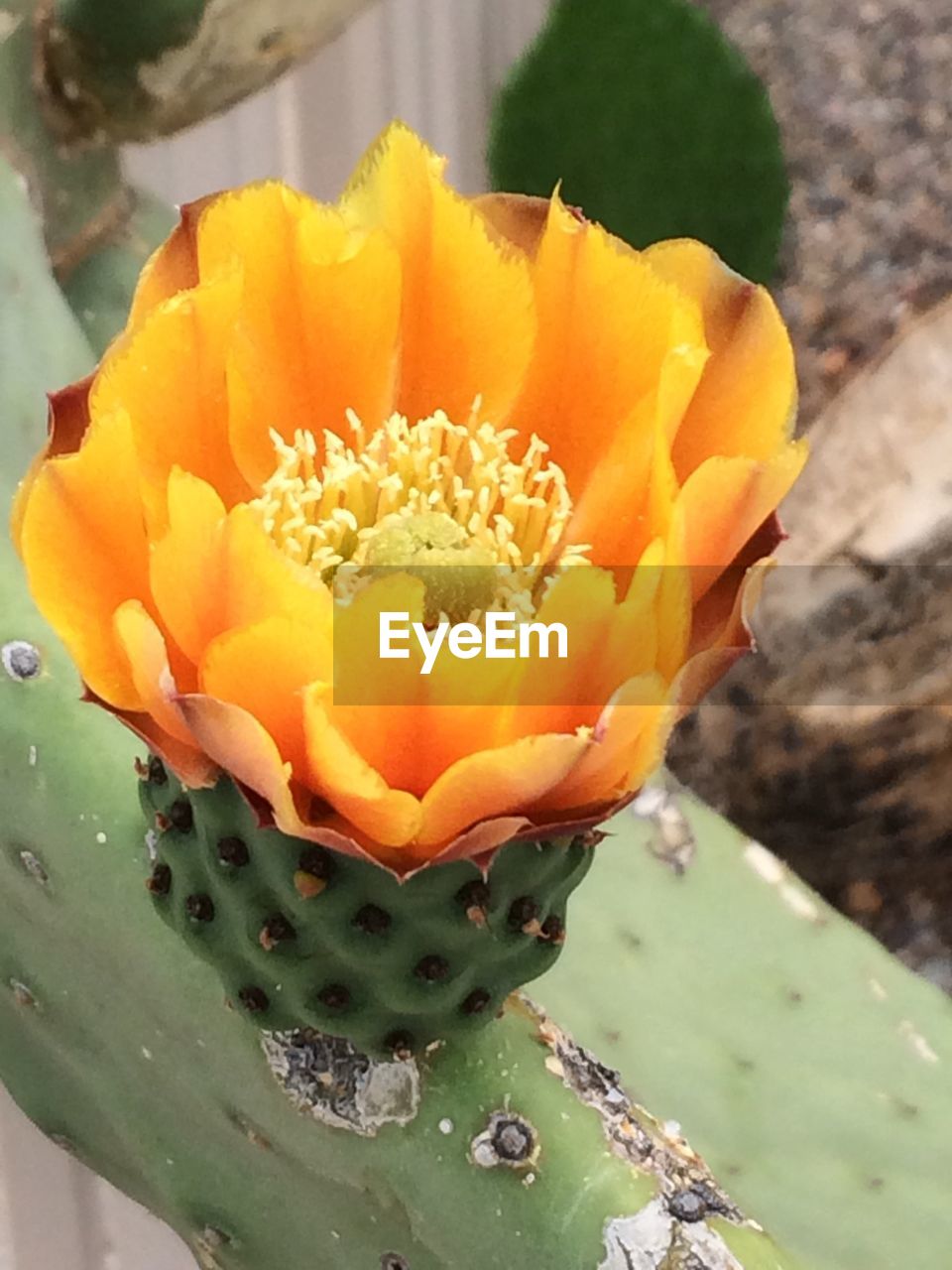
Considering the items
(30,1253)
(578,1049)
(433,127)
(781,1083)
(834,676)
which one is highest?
(578,1049)

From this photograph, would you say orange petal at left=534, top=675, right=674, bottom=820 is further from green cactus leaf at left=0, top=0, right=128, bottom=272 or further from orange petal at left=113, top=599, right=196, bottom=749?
green cactus leaf at left=0, top=0, right=128, bottom=272

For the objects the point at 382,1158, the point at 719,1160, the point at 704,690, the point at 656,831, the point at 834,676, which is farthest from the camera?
the point at 834,676

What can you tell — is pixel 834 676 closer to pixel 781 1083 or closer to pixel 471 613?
pixel 781 1083

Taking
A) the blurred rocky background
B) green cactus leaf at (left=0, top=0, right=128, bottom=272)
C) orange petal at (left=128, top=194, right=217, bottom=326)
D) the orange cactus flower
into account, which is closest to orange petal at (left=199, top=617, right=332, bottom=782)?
the orange cactus flower

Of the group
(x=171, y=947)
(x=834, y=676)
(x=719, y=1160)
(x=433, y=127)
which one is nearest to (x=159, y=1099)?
(x=171, y=947)

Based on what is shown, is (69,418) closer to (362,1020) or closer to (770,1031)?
(362,1020)

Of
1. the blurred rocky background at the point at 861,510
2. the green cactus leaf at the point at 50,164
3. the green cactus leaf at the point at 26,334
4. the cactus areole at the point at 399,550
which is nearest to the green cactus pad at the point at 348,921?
the cactus areole at the point at 399,550

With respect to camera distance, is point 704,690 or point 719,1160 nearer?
point 704,690
